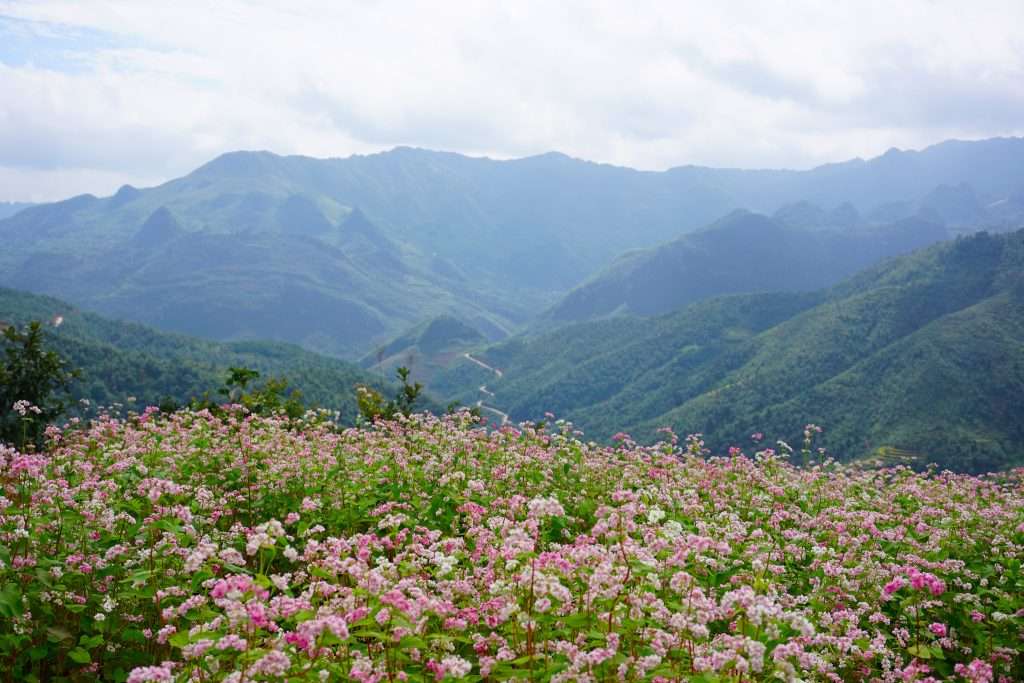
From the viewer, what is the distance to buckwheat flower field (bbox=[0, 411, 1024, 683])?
4.97 metres

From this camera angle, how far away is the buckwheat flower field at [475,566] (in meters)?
4.97

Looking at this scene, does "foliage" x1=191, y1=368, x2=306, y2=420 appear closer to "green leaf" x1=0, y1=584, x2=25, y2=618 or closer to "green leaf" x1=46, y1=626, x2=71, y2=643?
"green leaf" x1=46, y1=626, x2=71, y2=643

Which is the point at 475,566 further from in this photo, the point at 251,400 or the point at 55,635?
the point at 251,400

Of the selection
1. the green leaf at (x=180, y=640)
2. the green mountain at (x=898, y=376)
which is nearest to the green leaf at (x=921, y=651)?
the green leaf at (x=180, y=640)

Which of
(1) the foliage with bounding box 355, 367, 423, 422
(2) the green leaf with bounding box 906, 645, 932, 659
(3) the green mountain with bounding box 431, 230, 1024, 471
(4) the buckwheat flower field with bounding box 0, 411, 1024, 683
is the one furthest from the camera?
(3) the green mountain with bounding box 431, 230, 1024, 471

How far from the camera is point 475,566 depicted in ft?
23.2

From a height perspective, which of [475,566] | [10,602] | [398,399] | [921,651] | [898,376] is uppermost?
[10,602]

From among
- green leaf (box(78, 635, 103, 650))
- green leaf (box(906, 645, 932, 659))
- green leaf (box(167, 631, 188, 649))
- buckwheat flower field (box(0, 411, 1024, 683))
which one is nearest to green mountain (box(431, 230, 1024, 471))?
buckwheat flower field (box(0, 411, 1024, 683))

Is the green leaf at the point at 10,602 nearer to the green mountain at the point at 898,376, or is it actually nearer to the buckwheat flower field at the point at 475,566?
the buckwheat flower field at the point at 475,566

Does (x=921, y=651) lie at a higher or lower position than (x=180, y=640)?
lower

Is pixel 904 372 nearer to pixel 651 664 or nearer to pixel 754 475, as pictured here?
pixel 754 475

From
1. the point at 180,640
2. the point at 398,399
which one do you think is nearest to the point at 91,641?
the point at 180,640

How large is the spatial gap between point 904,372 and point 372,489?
141941 millimetres

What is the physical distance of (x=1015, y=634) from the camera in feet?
25.5
